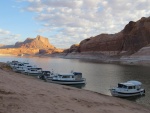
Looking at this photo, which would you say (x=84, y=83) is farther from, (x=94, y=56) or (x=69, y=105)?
(x=94, y=56)

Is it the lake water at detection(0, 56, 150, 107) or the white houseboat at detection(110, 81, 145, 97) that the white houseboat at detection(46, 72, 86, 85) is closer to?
the lake water at detection(0, 56, 150, 107)

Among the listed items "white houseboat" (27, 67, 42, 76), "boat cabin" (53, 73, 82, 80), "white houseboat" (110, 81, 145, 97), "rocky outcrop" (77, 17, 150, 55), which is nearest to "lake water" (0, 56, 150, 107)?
"white houseboat" (110, 81, 145, 97)

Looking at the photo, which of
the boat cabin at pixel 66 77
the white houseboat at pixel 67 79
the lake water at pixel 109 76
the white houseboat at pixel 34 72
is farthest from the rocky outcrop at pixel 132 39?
the white houseboat at pixel 67 79

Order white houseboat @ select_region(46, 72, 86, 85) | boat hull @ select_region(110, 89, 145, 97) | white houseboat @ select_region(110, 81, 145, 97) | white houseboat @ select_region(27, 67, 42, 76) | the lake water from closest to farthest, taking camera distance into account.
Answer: boat hull @ select_region(110, 89, 145, 97), white houseboat @ select_region(110, 81, 145, 97), the lake water, white houseboat @ select_region(46, 72, 86, 85), white houseboat @ select_region(27, 67, 42, 76)

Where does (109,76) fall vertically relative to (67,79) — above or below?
below

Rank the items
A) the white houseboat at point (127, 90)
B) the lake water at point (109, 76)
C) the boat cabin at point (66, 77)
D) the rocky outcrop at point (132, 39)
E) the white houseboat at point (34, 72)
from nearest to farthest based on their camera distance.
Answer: the white houseboat at point (127, 90) → the lake water at point (109, 76) → the boat cabin at point (66, 77) → the white houseboat at point (34, 72) → the rocky outcrop at point (132, 39)

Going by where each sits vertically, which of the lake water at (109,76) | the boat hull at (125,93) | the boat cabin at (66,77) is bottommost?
the boat hull at (125,93)

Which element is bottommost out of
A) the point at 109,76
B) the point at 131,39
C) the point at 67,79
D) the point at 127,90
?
the point at 127,90

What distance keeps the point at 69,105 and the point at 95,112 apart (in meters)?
2.17

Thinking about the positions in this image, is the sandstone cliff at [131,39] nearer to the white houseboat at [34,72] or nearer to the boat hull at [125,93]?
the white houseboat at [34,72]

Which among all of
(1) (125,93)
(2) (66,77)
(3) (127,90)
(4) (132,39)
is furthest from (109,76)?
(4) (132,39)

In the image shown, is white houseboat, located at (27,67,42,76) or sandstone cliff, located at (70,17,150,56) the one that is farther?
sandstone cliff, located at (70,17,150,56)

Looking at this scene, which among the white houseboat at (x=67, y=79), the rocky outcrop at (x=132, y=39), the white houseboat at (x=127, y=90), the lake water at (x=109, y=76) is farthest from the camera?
the rocky outcrop at (x=132, y=39)

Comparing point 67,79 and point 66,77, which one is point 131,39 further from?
point 67,79
